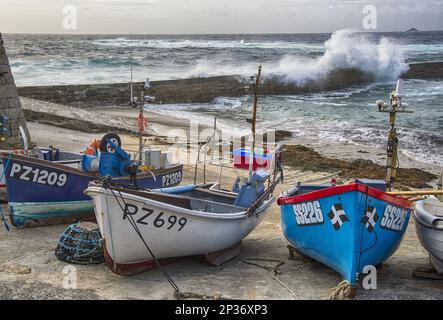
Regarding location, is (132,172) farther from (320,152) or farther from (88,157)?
(320,152)

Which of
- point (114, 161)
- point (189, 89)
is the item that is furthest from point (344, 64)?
point (114, 161)

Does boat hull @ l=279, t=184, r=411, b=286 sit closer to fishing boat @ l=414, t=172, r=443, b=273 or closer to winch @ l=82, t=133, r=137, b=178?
fishing boat @ l=414, t=172, r=443, b=273

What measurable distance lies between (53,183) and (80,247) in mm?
2279

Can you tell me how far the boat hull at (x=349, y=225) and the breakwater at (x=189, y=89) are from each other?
22568 millimetres

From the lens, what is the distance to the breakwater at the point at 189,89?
32125 mm

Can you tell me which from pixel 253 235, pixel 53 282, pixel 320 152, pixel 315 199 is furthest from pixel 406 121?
pixel 53 282

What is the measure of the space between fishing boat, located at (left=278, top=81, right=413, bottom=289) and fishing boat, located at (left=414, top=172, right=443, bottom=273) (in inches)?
9.9

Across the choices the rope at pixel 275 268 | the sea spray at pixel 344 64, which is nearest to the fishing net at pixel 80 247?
the rope at pixel 275 268

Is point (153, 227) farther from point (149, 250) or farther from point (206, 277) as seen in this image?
point (206, 277)

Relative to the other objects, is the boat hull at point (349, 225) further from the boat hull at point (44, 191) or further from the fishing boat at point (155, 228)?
the boat hull at point (44, 191)

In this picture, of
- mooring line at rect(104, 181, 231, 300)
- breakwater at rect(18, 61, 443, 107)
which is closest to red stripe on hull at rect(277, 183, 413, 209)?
mooring line at rect(104, 181, 231, 300)

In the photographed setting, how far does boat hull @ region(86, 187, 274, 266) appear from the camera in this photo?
7.90 metres

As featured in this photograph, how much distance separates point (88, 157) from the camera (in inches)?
435
